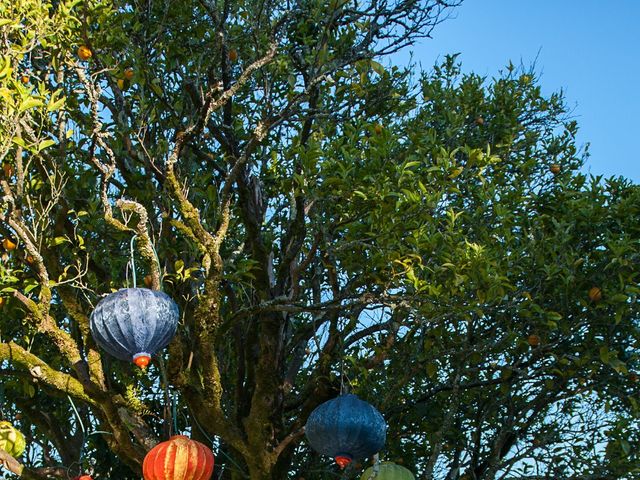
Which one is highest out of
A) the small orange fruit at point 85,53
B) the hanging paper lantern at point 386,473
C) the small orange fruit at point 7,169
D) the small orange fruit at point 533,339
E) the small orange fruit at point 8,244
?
the small orange fruit at point 85,53

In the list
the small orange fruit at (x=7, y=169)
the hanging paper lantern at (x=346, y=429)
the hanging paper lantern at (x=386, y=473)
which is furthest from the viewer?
the small orange fruit at (x=7, y=169)

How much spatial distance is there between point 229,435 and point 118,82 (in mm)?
3050

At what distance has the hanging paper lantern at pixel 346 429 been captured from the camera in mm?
5676

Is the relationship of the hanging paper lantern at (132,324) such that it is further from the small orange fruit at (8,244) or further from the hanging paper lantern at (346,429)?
the small orange fruit at (8,244)

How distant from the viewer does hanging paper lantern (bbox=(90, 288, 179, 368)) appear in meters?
5.20

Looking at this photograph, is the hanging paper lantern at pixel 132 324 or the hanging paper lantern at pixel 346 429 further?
the hanging paper lantern at pixel 346 429

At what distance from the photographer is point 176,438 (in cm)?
584

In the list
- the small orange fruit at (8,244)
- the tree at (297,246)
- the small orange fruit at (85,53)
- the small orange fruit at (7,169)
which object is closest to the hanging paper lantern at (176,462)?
the tree at (297,246)

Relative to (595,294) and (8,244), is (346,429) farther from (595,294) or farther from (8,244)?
(8,244)

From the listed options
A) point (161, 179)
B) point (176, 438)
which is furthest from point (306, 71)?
point (176, 438)

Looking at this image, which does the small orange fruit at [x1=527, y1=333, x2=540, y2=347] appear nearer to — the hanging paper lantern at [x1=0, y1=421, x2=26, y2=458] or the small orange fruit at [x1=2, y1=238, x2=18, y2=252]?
the hanging paper lantern at [x1=0, y1=421, x2=26, y2=458]

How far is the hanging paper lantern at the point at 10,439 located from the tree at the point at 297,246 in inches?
3.0

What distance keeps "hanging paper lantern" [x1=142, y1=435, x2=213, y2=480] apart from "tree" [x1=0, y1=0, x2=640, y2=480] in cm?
59

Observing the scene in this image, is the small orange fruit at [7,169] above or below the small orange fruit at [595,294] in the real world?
above
